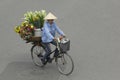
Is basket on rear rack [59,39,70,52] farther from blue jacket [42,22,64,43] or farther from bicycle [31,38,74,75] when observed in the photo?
blue jacket [42,22,64,43]

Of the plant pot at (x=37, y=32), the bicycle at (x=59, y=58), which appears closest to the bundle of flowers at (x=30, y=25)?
the plant pot at (x=37, y=32)

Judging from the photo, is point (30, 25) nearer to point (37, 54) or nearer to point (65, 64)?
point (37, 54)

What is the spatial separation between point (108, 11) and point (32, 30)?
605 cm

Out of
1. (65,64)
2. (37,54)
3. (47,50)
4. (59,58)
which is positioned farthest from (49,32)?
(37,54)

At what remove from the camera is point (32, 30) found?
1169cm

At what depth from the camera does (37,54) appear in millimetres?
12133

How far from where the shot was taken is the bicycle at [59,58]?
436 inches

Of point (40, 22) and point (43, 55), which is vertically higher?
point (40, 22)

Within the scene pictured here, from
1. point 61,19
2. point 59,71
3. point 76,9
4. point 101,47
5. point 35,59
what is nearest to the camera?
point 59,71

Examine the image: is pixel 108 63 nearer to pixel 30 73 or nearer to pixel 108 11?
pixel 30 73

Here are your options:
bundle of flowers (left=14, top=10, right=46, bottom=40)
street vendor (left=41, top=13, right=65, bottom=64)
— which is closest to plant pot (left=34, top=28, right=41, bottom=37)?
bundle of flowers (left=14, top=10, right=46, bottom=40)

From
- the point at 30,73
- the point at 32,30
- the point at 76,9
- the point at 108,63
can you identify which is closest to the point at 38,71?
the point at 30,73

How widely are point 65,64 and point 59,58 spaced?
0.30 m

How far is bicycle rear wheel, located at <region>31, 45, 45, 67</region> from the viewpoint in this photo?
39.4ft
